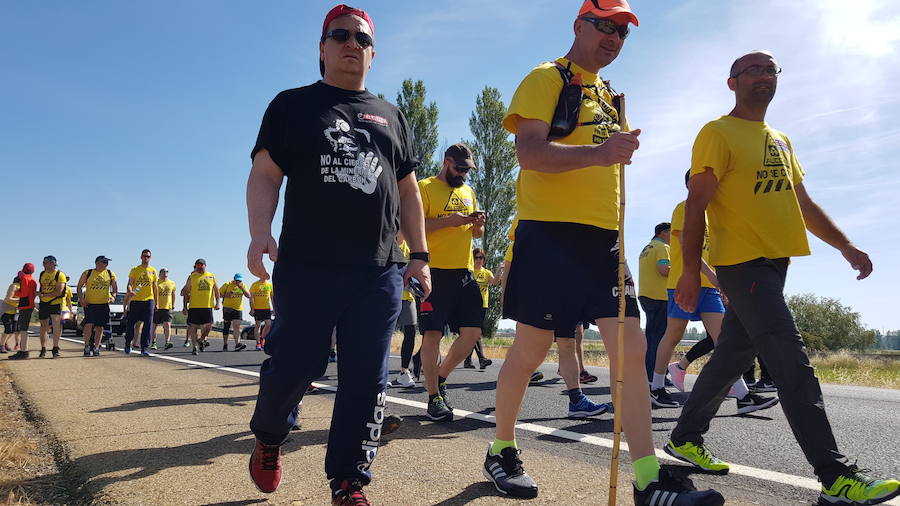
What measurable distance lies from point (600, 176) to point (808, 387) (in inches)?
49.5

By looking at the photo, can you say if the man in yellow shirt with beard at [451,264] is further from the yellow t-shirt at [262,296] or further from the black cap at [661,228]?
the yellow t-shirt at [262,296]

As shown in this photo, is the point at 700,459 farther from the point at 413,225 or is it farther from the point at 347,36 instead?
the point at 347,36

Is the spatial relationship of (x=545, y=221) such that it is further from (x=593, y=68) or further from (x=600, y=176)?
(x=593, y=68)

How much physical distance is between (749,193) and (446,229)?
103 inches

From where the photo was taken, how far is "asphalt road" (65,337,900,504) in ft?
10.1

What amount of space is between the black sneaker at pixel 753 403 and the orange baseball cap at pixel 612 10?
11.3 ft

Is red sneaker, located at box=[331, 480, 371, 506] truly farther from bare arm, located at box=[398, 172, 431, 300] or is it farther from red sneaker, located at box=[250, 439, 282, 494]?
bare arm, located at box=[398, 172, 431, 300]

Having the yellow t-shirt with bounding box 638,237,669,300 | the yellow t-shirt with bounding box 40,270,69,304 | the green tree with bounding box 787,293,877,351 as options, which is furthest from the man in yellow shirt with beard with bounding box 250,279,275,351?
the green tree with bounding box 787,293,877,351

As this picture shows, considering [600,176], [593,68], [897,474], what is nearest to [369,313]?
[600,176]

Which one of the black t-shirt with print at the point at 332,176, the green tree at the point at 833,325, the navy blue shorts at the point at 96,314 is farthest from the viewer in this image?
the green tree at the point at 833,325

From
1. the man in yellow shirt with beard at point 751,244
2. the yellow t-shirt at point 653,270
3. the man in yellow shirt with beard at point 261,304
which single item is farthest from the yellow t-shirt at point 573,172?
the man in yellow shirt with beard at point 261,304

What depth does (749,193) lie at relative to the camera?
10.2ft

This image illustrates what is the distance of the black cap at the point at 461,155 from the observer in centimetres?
521

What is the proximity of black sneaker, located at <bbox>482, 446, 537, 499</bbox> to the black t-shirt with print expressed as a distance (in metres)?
0.98
